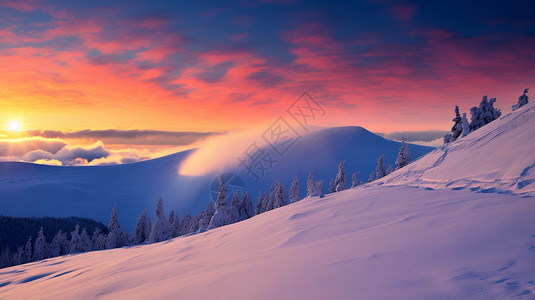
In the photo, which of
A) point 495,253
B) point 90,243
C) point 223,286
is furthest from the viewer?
point 90,243

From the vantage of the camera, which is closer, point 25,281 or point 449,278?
point 449,278

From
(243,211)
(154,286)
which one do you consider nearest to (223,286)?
(154,286)

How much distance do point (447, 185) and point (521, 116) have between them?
5942mm

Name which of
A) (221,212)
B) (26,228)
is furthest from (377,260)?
(26,228)

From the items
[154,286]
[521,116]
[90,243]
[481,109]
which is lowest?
[90,243]

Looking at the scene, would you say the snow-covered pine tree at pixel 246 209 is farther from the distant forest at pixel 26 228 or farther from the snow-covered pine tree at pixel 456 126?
the distant forest at pixel 26 228

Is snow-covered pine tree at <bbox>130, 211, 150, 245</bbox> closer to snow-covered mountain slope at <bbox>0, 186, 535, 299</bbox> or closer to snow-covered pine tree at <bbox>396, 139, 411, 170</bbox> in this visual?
snow-covered pine tree at <bbox>396, 139, 411, 170</bbox>

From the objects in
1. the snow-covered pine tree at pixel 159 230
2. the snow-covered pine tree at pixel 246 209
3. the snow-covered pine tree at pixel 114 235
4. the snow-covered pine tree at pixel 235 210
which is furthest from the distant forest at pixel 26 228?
the snow-covered pine tree at pixel 246 209

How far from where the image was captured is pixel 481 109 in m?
33.8

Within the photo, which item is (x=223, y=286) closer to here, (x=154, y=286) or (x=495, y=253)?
(x=154, y=286)

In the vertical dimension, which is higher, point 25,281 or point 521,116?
point 521,116

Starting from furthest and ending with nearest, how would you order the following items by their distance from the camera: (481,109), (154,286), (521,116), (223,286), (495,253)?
1. (481,109)
2. (521,116)
3. (154,286)
4. (223,286)
5. (495,253)

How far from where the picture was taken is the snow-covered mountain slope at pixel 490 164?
6918mm

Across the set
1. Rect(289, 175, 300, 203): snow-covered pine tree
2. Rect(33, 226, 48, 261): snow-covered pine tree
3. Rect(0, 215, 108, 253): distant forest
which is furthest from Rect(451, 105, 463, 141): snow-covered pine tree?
Rect(0, 215, 108, 253): distant forest
